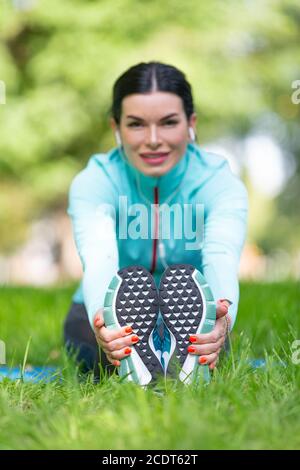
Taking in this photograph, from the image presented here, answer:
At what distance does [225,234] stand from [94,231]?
36 cm

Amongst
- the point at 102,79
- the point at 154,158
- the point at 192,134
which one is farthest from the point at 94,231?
the point at 102,79

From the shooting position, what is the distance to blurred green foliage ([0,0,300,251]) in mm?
8047

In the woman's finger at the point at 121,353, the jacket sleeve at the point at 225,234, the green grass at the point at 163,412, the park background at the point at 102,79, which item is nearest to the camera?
the green grass at the point at 163,412

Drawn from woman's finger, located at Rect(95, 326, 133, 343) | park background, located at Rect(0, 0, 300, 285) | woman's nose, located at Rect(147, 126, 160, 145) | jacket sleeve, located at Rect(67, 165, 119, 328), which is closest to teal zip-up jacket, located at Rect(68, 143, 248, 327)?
jacket sleeve, located at Rect(67, 165, 119, 328)

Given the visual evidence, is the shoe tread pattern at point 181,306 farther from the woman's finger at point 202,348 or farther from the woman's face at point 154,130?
the woman's face at point 154,130

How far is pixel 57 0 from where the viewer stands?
8367 mm

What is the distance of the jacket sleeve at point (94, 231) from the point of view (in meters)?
1.83

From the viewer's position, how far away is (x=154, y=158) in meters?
2.09

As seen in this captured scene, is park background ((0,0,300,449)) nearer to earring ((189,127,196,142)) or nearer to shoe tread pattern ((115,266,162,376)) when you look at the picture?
earring ((189,127,196,142))

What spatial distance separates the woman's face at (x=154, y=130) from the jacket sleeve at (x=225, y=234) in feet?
0.55

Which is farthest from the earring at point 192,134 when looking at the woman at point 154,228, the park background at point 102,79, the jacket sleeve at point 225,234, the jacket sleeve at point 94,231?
the park background at point 102,79
